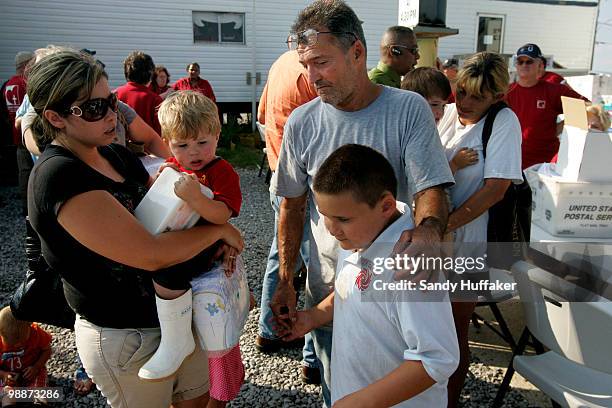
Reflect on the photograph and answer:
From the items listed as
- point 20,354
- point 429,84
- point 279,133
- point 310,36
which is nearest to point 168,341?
point 310,36

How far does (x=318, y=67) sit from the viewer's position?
1.85 m

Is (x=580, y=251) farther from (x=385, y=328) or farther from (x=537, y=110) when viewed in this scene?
(x=537, y=110)

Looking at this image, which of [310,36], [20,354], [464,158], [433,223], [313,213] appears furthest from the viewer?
[20,354]

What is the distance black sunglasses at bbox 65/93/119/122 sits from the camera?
5.04ft

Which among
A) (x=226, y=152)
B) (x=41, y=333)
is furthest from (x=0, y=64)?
(x=41, y=333)

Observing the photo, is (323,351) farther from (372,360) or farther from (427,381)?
(427,381)

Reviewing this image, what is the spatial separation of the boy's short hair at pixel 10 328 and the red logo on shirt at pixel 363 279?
2.37m

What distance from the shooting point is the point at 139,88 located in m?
5.02

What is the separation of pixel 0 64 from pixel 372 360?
560 inches

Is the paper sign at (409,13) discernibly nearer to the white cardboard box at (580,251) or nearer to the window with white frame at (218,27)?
the white cardboard box at (580,251)

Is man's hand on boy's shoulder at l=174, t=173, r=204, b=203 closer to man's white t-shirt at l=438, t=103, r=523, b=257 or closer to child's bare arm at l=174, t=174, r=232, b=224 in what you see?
child's bare arm at l=174, t=174, r=232, b=224

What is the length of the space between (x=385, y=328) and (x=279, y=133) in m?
2.26

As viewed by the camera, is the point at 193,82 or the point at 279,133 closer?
the point at 279,133

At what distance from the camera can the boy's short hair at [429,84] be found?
291 centimetres
